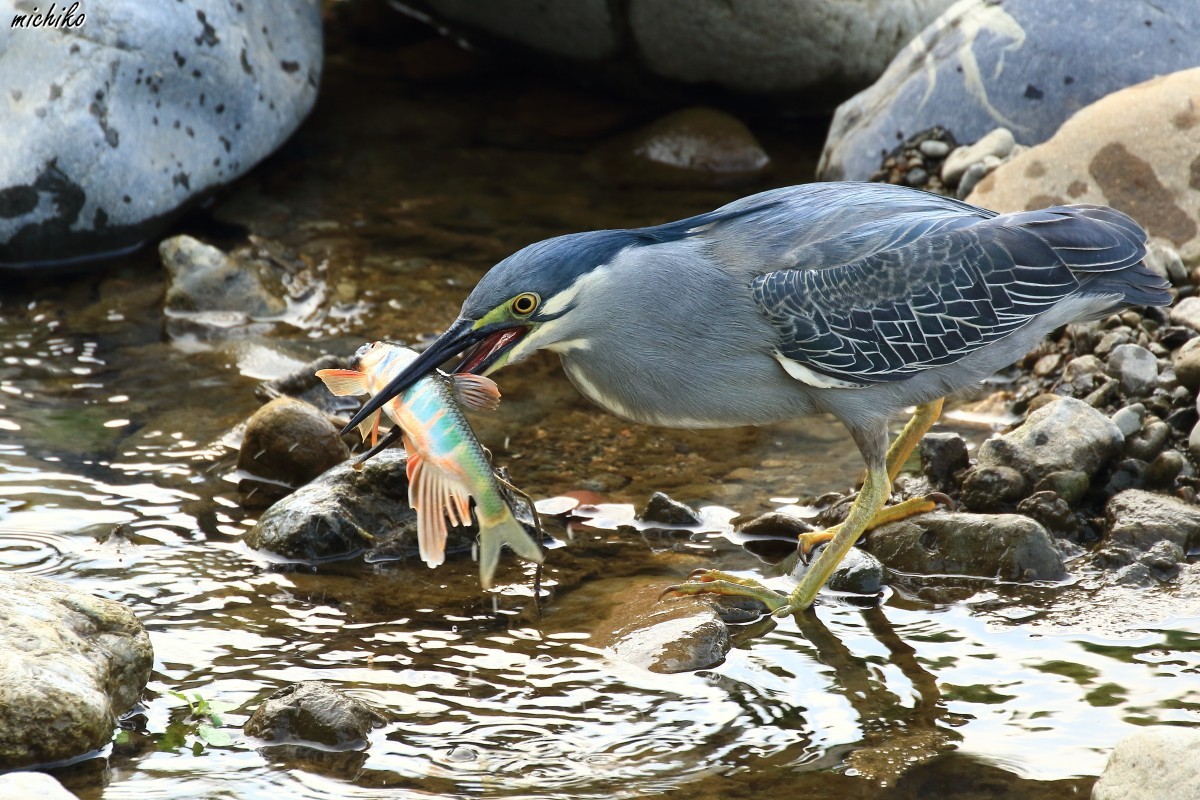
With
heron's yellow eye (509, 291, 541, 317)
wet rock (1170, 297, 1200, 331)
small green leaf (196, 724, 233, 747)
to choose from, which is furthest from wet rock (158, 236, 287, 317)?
wet rock (1170, 297, 1200, 331)

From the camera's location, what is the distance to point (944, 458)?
5.79 m

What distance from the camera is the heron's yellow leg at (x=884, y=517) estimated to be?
5332 mm

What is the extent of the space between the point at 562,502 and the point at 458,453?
5.25 feet

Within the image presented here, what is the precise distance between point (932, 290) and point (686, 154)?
14.4ft

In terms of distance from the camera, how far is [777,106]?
31.8ft

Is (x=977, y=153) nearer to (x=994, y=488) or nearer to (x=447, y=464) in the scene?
(x=994, y=488)

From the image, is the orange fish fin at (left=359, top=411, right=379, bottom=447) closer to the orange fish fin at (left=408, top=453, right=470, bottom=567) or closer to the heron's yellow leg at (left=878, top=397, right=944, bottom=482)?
the orange fish fin at (left=408, top=453, right=470, bottom=567)

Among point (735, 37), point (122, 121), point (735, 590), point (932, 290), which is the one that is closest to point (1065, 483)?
point (932, 290)

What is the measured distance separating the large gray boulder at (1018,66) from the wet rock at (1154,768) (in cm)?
492

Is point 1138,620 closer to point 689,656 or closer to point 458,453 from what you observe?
point 689,656

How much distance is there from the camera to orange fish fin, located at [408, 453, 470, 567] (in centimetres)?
413

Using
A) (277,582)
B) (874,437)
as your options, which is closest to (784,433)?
(874,437)

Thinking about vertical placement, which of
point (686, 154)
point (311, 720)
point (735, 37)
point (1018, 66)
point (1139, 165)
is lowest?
point (311, 720)

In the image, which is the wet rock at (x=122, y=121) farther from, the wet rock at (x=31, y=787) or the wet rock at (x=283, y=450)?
the wet rock at (x=31, y=787)
